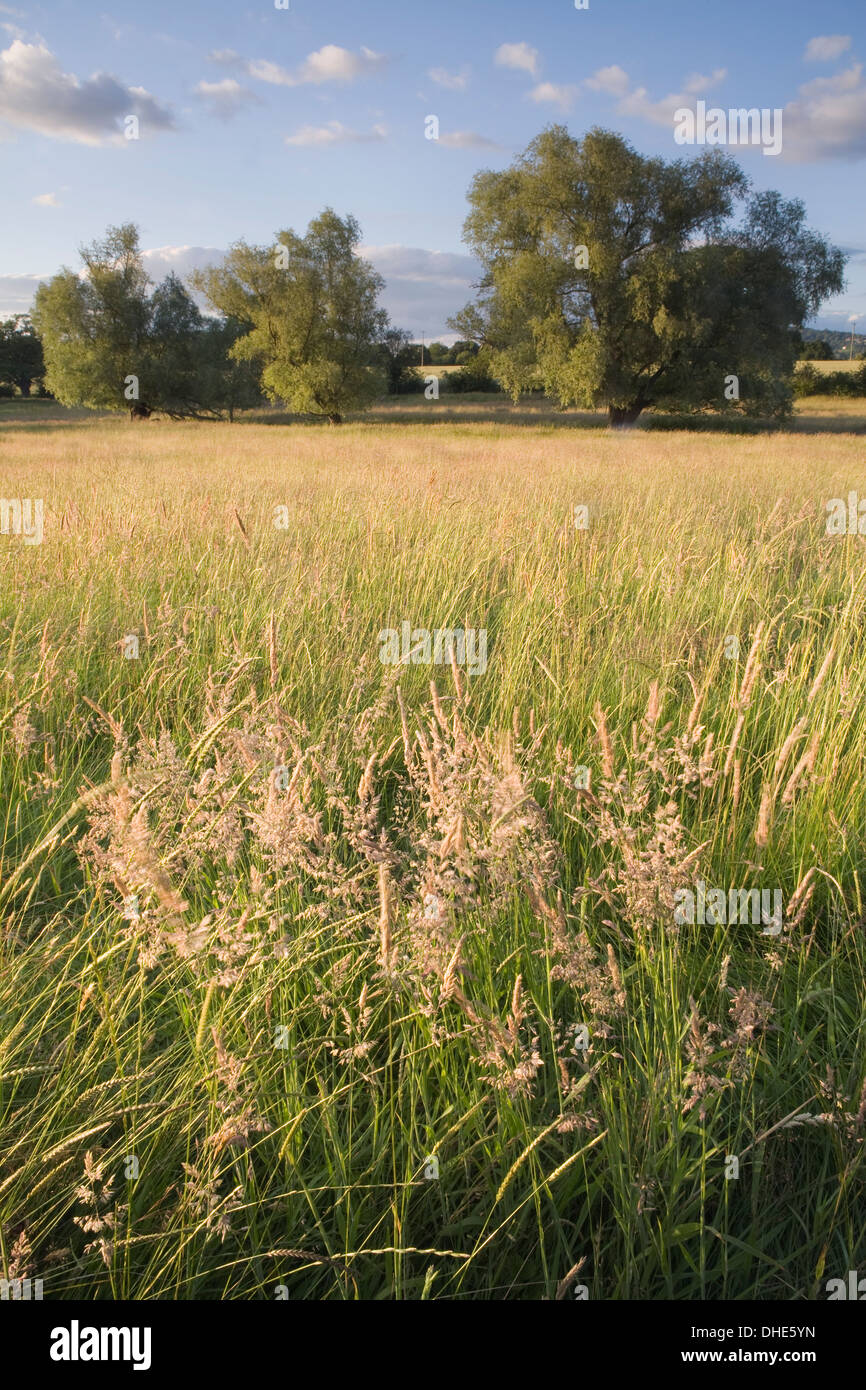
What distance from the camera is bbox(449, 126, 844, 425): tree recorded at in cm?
2905

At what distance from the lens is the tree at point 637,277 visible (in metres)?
29.0

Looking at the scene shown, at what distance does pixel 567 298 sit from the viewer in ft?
102

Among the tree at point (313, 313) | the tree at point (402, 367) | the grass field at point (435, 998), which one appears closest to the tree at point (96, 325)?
the tree at point (313, 313)

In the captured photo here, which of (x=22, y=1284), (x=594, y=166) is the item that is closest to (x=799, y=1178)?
(x=22, y=1284)

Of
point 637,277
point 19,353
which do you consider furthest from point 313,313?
point 19,353

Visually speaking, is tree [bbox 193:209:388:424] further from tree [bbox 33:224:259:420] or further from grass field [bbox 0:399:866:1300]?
grass field [bbox 0:399:866:1300]

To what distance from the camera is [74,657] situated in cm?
355

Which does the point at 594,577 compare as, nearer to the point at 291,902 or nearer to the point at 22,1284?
the point at 291,902

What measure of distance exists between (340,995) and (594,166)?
115 feet

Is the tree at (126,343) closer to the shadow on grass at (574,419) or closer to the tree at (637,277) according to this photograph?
the shadow on grass at (574,419)

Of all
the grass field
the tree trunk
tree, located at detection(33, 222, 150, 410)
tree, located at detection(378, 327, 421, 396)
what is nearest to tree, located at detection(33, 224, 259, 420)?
tree, located at detection(33, 222, 150, 410)

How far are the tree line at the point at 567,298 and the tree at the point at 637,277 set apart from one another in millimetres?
78

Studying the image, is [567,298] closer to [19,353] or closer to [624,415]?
[624,415]

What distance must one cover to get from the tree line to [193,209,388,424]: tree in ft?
0.25
